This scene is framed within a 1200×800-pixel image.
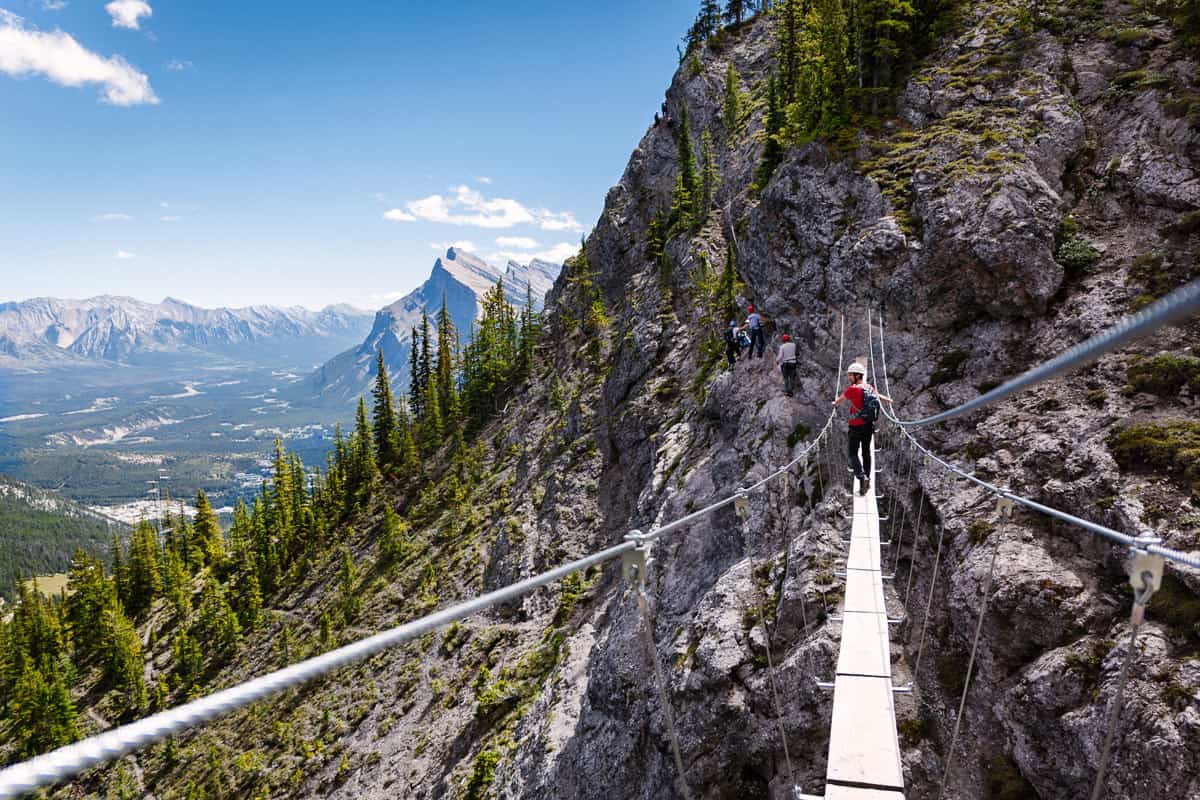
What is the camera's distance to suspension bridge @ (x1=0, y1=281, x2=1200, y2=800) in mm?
2182

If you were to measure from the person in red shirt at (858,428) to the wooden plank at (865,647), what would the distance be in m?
4.79

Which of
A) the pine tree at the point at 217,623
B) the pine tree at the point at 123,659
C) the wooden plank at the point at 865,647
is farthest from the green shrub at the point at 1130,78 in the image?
the pine tree at the point at 123,659

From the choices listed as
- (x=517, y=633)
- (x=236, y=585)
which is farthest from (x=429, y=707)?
(x=236, y=585)

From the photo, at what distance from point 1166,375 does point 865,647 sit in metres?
7.91

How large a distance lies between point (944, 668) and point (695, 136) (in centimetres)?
5694

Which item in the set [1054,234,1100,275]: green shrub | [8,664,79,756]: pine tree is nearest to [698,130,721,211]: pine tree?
[1054,234,1100,275]: green shrub

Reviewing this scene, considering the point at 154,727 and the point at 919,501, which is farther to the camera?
the point at 919,501

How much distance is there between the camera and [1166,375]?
10.4 metres

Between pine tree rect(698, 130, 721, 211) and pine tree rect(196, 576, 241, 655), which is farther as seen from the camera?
pine tree rect(196, 576, 241, 655)

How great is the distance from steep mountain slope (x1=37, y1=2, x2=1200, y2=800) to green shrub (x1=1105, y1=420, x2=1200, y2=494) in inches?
1.8

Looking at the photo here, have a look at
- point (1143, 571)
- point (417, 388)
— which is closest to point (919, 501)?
point (1143, 571)

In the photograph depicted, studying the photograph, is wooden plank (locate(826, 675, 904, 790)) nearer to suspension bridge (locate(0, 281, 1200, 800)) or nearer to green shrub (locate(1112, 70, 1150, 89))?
suspension bridge (locate(0, 281, 1200, 800))

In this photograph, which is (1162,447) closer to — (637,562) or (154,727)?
(637,562)

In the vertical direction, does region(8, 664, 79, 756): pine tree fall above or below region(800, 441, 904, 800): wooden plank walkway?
below
